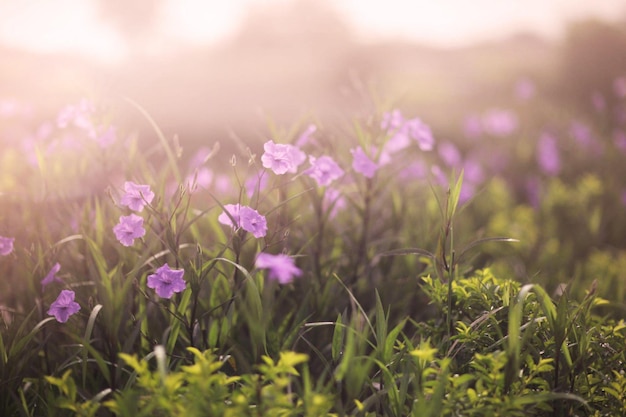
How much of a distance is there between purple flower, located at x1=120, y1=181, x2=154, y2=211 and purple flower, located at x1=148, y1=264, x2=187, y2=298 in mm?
210

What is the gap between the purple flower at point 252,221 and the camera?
1.49m

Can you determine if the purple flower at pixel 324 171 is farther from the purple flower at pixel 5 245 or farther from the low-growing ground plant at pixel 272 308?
the purple flower at pixel 5 245

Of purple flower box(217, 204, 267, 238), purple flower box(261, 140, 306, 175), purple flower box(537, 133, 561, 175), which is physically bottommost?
purple flower box(537, 133, 561, 175)

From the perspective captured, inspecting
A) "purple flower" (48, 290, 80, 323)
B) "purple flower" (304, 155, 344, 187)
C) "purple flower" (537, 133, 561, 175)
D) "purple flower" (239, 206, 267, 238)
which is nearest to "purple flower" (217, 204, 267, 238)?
"purple flower" (239, 206, 267, 238)

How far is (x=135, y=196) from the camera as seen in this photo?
63.2 inches

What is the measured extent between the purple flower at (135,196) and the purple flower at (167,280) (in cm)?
21

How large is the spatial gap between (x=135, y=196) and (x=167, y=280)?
0.26 meters

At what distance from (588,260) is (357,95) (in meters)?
2.01

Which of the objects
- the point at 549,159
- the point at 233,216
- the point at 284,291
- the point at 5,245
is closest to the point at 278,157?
the point at 233,216

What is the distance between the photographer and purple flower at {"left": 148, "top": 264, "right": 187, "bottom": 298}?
58.7 inches

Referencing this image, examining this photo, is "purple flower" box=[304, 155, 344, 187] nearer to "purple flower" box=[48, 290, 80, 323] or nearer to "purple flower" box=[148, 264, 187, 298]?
"purple flower" box=[148, 264, 187, 298]

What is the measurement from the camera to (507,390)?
54.7 inches

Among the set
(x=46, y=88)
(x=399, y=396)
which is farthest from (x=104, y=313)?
(x=46, y=88)

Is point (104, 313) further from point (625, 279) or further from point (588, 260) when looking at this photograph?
point (588, 260)
